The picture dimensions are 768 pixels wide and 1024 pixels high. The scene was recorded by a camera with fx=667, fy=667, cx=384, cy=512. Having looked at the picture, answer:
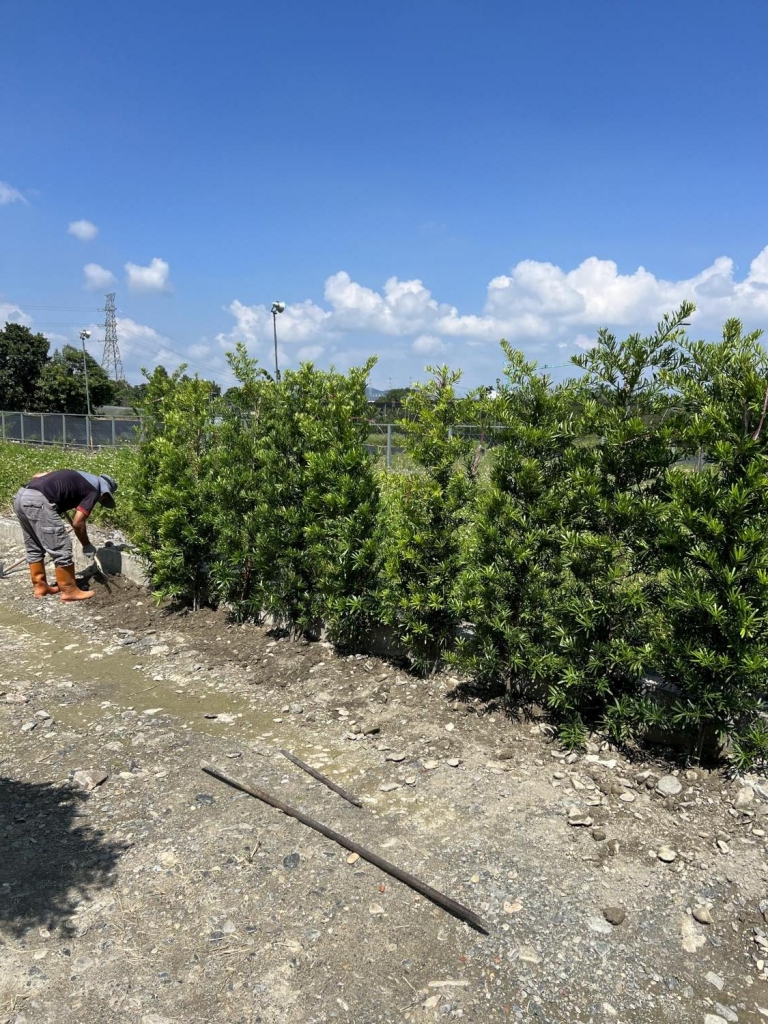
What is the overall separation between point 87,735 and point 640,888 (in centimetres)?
340

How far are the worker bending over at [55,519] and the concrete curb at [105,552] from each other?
0.37 metres

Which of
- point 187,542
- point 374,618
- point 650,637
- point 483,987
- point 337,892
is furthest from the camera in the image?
point 187,542

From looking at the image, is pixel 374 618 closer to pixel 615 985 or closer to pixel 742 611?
pixel 742 611

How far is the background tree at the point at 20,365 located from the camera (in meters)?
50.3

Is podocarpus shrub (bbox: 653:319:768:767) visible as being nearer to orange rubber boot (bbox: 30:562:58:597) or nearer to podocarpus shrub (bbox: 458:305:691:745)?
podocarpus shrub (bbox: 458:305:691:745)

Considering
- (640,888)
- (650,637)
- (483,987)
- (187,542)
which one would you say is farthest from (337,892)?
(187,542)

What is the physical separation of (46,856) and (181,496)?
385cm

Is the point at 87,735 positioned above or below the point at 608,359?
below

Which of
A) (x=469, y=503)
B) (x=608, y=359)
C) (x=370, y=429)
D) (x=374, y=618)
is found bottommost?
(x=374, y=618)

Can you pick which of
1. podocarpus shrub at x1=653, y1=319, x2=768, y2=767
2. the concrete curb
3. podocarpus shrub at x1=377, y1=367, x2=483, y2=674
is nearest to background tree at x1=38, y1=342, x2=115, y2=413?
the concrete curb

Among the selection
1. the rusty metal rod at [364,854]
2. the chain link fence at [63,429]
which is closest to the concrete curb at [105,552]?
the rusty metal rod at [364,854]

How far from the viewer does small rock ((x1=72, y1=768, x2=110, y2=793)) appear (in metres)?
3.75

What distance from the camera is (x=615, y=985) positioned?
7.95 ft

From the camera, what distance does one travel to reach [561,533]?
155 inches
